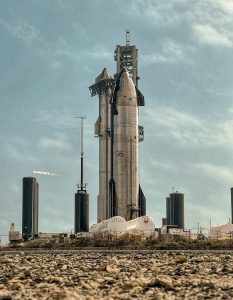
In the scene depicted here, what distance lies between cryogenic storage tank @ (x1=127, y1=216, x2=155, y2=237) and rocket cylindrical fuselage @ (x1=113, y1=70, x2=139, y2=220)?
696cm

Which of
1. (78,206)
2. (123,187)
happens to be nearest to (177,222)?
(78,206)

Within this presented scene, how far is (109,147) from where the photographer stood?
148m

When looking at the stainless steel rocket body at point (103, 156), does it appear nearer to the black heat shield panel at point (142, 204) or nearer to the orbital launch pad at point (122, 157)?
the orbital launch pad at point (122, 157)

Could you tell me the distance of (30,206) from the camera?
594 ft

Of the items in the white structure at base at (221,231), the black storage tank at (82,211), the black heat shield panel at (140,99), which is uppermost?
the black heat shield panel at (140,99)

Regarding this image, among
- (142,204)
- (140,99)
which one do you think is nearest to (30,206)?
(142,204)

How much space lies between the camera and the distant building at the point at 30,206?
180 m

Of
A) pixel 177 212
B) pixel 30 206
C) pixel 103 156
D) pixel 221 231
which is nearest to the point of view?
pixel 221 231

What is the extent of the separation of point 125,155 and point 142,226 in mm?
14427

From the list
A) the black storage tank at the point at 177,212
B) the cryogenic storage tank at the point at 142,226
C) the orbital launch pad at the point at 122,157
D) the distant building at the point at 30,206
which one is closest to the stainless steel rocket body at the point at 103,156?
the orbital launch pad at the point at 122,157

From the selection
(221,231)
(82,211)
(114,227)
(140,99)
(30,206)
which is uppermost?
(140,99)

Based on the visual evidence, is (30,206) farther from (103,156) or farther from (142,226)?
(142,226)

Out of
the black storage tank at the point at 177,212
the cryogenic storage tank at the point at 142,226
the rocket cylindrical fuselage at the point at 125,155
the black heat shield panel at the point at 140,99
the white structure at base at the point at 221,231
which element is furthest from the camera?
the black storage tank at the point at 177,212

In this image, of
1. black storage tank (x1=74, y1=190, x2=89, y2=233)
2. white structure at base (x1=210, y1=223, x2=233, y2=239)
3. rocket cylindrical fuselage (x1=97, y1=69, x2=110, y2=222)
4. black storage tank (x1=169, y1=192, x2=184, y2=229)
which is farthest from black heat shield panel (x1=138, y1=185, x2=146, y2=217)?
black storage tank (x1=169, y1=192, x2=184, y2=229)
